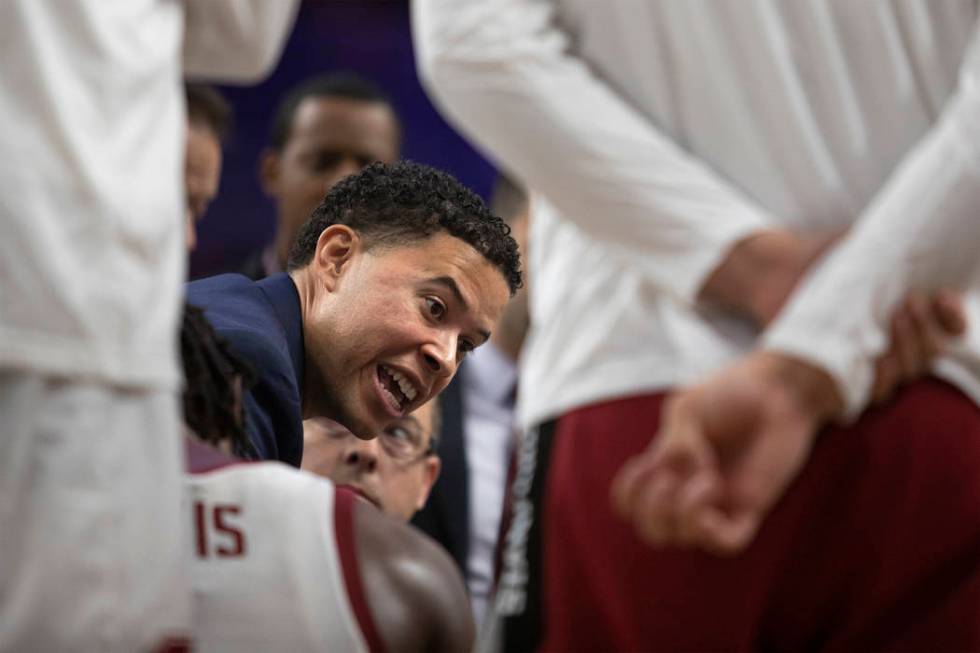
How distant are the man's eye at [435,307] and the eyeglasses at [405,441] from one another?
370mm

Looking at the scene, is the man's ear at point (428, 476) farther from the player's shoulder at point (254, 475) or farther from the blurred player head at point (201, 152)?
the player's shoulder at point (254, 475)

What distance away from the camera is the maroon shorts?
45.9 inches

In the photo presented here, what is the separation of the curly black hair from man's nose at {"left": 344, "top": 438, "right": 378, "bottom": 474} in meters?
0.36

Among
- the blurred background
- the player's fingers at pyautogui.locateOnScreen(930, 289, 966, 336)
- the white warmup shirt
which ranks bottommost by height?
the blurred background

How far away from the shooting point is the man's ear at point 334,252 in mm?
2396

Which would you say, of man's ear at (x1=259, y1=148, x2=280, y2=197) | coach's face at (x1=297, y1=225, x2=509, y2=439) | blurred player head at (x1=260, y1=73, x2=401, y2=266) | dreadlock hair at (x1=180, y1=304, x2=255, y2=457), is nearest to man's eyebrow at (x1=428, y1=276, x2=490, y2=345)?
coach's face at (x1=297, y1=225, x2=509, y2=439)

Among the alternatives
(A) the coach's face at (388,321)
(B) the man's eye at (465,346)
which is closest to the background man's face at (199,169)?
(A) the coach's face at (388,321)

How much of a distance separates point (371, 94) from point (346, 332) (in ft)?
6.11

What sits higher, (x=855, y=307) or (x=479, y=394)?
(x=855, y=307)

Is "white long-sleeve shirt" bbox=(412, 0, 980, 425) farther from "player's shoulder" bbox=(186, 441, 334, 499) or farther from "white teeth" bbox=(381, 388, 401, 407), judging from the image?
"white teeth" bbox=(381, 388, 401, 407)

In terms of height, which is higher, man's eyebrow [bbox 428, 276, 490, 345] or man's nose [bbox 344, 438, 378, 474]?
man's eyebrow [bbox 428, 276, 490, 345]

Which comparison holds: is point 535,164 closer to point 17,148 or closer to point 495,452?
point 17,148

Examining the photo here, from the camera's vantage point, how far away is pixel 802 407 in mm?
1117

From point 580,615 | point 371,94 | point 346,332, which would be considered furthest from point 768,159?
point 371,94
